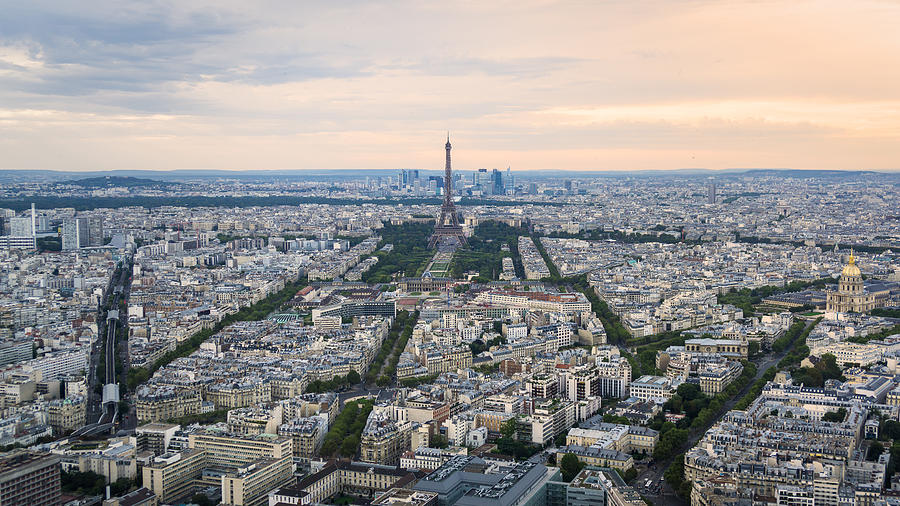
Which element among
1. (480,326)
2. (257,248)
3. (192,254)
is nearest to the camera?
(480,326)

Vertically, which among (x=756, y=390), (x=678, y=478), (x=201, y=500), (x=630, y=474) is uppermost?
(x=756, y=390)

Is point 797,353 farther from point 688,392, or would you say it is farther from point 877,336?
point 688,392

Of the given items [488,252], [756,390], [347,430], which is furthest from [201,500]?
[488,252]

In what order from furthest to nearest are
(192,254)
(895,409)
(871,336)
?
(192,254) < (871,336) < (895,409)

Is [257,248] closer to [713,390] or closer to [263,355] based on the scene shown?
[263,355]

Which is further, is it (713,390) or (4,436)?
(713,390)

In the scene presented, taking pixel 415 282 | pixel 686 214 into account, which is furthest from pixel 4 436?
pixel 686 214

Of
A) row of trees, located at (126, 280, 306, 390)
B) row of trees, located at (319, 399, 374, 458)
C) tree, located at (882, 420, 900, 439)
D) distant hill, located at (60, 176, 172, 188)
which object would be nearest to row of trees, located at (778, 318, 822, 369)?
tree, located at (882, 420, 900, 439)
